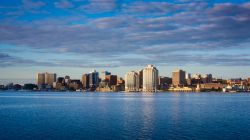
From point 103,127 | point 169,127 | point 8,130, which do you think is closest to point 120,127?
point 103,127

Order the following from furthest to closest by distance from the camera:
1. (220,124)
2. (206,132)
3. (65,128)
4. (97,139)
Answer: (220,124) < (65,128) < (206,132) < (97,139)

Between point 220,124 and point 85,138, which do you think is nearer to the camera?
point 85,138

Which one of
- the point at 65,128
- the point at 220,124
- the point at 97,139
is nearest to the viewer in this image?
the point at 97,139

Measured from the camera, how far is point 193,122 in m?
73.2

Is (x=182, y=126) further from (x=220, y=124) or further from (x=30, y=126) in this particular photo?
(x=30, y=126)

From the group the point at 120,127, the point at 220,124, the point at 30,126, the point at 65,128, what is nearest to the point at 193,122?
the point at 220,124

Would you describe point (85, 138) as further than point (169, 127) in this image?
No

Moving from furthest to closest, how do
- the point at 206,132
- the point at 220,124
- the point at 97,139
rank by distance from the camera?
1. the point at 220,124
2. the point at 206,132
3. the point at 97,139

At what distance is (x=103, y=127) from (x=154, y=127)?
29.6 feet

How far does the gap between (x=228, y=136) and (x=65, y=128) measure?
2733 centimetres

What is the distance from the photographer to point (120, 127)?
64812mm

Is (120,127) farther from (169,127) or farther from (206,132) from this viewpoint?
(206,132)

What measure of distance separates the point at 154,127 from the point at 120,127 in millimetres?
6038

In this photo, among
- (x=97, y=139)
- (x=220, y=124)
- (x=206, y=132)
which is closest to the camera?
(x=97, y=139)
